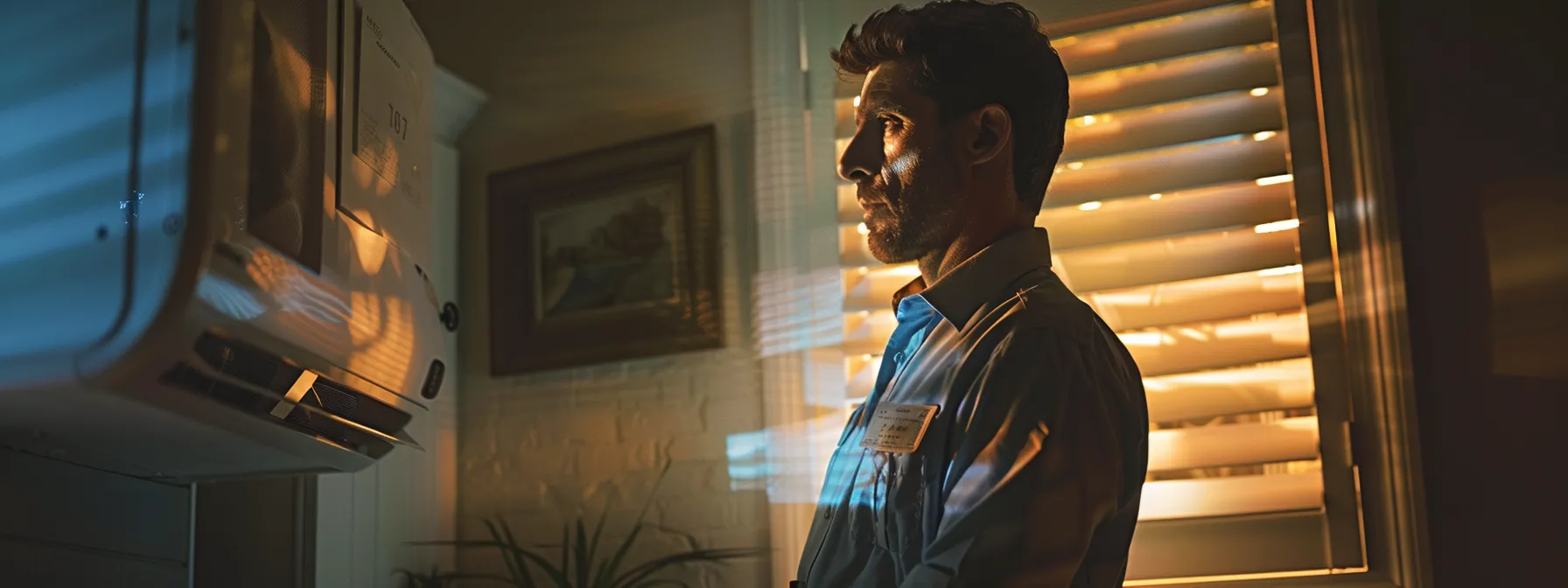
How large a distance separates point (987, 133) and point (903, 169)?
106 millimetres

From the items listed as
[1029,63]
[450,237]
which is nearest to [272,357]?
[1029,63]

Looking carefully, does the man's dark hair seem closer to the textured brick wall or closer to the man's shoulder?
the man's shoulder

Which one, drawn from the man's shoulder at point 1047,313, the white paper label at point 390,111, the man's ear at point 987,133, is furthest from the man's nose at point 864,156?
the white paper label at point 390,111

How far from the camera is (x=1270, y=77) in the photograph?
1.87m

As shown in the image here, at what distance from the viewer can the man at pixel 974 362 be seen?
1.06m

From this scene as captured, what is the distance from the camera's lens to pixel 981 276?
133 cm

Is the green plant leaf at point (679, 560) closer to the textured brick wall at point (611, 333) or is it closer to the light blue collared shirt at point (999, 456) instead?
the textured brick wall at point (611, 333)

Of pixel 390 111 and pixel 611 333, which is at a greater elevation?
pixel 390 111

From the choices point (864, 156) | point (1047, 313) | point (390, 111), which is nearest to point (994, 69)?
point (864, 156)

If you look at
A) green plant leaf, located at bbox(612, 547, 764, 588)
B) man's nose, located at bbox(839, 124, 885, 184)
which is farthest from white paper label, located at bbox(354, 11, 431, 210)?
green plant leaf, located at bbox(612, 547, 764, 588)

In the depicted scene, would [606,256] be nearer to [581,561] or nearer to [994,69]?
[581,561]

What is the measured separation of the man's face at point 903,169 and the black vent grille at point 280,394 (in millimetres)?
652

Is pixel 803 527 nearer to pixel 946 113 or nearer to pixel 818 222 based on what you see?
pixel 818 222

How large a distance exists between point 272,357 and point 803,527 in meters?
1.09
